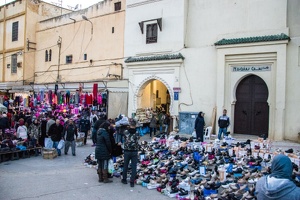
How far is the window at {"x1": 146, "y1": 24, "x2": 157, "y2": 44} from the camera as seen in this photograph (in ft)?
59.4

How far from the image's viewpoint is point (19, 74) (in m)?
27.3

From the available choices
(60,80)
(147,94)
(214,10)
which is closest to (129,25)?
(147,94)

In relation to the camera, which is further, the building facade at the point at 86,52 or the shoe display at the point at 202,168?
the building facade at the point at 86,52

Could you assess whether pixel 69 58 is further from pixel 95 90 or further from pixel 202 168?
pixel 202 168

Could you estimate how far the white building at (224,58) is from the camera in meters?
13.5

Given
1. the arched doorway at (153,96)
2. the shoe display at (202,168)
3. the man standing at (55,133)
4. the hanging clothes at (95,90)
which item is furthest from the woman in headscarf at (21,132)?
the arched doorway at (153,96)

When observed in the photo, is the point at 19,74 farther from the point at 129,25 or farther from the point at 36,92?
the point at 129,25

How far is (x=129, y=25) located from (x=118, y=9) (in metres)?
1.86

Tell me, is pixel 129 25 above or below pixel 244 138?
above

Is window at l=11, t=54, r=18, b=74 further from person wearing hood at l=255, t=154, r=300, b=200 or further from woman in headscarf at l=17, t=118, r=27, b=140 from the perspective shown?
person wearing hood at l=255, t=154, r=300, b=200

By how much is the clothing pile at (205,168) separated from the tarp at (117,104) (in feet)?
20.5

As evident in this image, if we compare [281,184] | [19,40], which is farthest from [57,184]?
[19,40]

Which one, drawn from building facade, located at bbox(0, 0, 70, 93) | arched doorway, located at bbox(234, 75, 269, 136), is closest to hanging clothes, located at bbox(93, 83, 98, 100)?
arched doorway, located at bbox(234, 75, 269, 136)

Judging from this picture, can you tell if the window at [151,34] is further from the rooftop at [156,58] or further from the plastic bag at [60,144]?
the plastic bag at [60,144]
